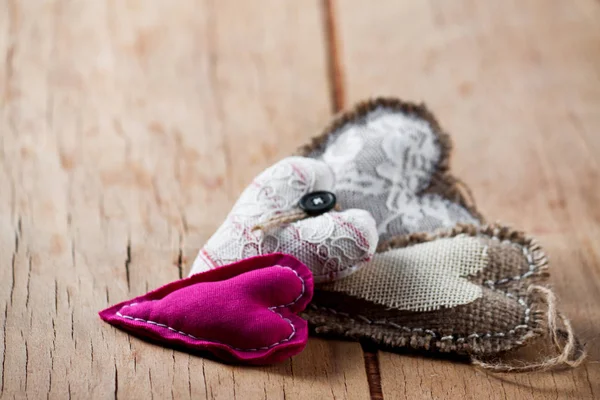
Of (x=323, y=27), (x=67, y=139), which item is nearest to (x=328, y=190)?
(x=67, y=139)

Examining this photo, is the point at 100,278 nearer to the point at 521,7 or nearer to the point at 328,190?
the point at 328,190

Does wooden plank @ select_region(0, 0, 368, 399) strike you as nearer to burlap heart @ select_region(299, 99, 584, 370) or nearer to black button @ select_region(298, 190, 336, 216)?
burlap heart @ select_region(299, 99, 584, 370)

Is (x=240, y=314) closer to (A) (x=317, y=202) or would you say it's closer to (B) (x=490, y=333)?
(A) (x=317, y=202)

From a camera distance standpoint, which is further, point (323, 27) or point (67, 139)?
point (323, 27)

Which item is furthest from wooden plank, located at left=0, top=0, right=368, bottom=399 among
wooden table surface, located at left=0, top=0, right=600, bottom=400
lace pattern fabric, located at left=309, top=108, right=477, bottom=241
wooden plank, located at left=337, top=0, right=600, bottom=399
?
lace pattern fabric, located at left=309, top=108, right=477, bottom=241

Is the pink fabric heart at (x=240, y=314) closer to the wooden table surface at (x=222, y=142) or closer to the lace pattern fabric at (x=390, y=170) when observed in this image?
the wooden table surface at (x=222, y=142)

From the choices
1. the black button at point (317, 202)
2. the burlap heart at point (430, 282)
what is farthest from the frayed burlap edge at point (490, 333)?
the black button at point (317, 202)
